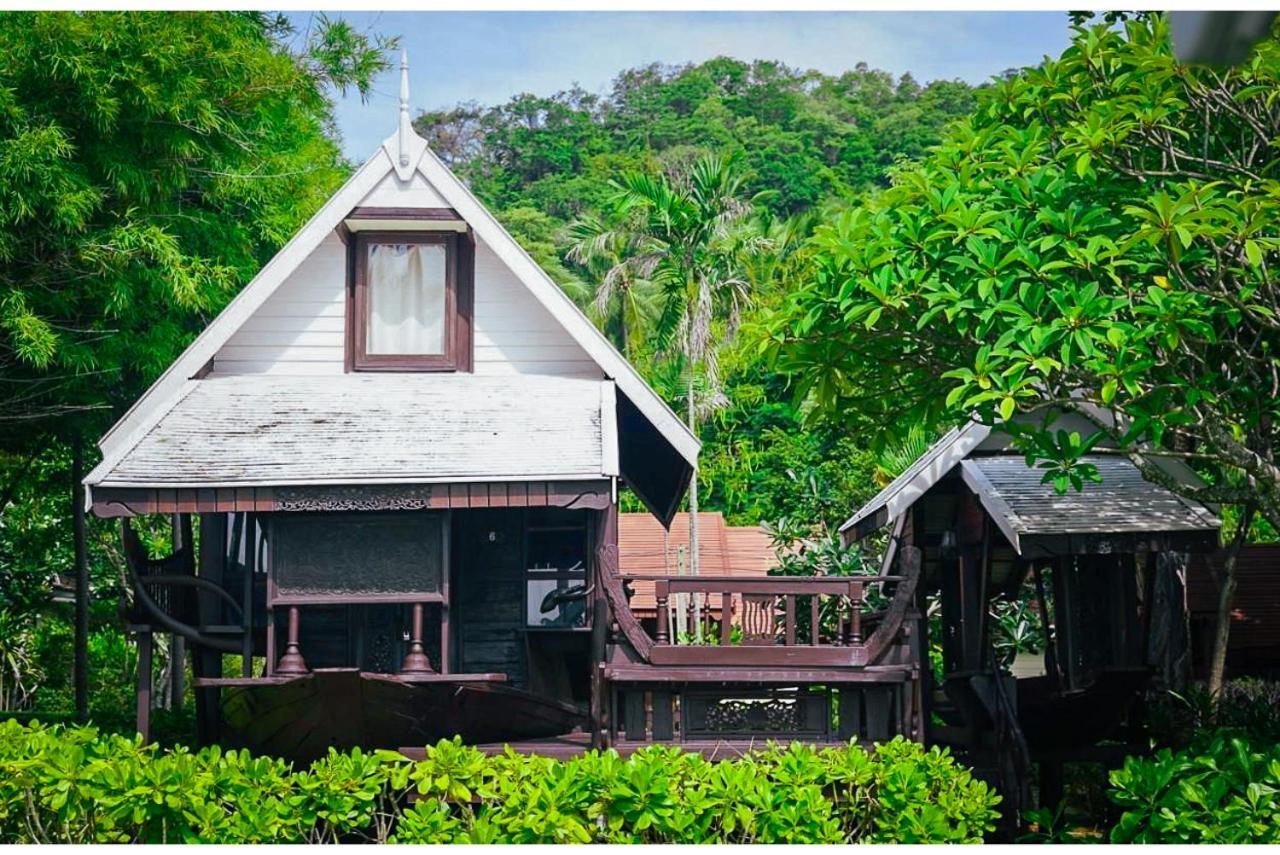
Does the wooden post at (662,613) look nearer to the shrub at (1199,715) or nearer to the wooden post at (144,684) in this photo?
the wooden post at (144,684)

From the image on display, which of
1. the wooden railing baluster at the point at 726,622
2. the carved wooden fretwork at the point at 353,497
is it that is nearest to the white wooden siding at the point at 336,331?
the carved wooden fretwork at the point at 353,497

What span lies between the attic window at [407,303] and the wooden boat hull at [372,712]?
11.1 feet

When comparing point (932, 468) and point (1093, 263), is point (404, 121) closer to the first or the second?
point (932, 468)

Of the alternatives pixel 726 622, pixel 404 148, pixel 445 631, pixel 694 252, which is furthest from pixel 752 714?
pixel 694 252

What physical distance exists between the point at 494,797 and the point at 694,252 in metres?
16.2

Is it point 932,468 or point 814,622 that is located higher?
point 932,468

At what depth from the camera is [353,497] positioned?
13453 mm

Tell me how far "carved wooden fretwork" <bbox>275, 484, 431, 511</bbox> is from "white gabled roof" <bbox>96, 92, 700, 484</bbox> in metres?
1.99

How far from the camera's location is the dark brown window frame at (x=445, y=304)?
1559 cm

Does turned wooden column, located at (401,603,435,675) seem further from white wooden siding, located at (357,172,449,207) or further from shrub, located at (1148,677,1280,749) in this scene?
shrub, located at (1148,677,1280,749)

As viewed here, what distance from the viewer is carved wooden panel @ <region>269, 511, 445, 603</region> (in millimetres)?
13719

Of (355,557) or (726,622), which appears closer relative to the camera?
(726,622)

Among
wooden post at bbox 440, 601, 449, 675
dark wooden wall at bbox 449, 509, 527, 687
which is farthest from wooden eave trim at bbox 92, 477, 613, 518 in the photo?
dark wooden wall at bbox 449, 509, 527, 687

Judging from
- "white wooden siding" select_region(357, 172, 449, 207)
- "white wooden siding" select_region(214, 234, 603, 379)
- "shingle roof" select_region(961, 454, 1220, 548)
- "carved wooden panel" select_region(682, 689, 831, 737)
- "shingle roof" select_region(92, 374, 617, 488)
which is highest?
"white wooden siding" select_region(357, 172, 449, 207)
